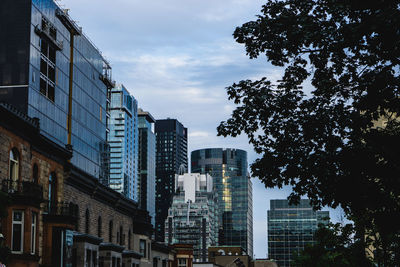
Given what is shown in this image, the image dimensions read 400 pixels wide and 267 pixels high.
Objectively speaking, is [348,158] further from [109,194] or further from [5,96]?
[5,96]

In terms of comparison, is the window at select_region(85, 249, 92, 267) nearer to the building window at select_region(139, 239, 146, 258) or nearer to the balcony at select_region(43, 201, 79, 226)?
the balcony at select_region(43, 201, 79, 226)

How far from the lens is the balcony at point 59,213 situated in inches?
1656

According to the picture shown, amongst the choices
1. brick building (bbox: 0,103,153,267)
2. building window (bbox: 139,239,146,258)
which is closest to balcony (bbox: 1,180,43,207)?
brick building (bbox: 0,103,153,267)

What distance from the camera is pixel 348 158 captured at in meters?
19.9

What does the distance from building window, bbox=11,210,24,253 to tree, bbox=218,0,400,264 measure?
19039 mm

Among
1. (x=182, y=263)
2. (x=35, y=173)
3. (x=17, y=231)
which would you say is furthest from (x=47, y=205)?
(x=182, y=263)

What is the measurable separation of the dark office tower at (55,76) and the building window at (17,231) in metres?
54.9

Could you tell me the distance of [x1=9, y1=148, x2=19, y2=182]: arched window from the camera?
37688 mm

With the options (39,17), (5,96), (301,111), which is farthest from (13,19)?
(301,111)

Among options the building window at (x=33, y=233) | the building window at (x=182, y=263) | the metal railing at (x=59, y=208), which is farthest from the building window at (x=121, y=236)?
the building window at (x=182, y=263)

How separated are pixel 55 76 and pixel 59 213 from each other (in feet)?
235

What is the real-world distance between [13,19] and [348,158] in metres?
88.1

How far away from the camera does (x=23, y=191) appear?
38.0 m

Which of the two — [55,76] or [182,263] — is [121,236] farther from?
[55,76]
